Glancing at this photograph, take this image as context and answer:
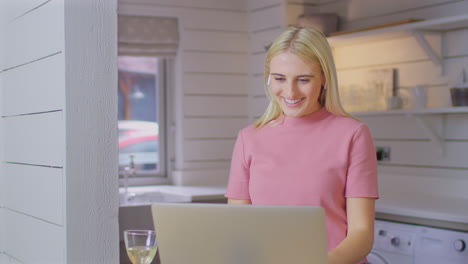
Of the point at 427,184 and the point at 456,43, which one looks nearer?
the point at 456,43

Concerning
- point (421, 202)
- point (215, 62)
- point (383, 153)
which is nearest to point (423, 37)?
point (383, 153)

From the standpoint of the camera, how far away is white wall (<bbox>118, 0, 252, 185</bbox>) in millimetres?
4516

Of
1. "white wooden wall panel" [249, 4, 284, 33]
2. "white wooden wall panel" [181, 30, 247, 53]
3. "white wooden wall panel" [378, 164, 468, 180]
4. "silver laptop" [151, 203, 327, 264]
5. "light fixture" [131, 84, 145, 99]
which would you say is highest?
"white wooden wall panel" [249, 4, 284, 33]

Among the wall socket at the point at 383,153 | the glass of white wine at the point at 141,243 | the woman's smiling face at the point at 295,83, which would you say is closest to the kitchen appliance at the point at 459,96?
the wall socket at the point at 383,153

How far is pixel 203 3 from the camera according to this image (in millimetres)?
4555

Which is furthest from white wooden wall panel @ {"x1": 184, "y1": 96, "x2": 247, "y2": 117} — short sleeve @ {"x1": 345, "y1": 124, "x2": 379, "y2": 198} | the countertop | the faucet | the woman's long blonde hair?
short sleeve @ {"x1": 345, "y1": 124, "x2": 379, "y2": 198}

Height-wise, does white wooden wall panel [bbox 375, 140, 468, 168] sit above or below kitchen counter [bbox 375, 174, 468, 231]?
above

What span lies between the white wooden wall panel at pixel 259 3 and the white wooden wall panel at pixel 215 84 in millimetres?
475

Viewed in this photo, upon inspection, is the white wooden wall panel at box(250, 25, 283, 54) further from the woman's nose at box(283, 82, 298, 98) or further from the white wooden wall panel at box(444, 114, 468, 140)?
the woman's nose at box(283, 82, 298, 98)

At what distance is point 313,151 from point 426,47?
76.5 inches
